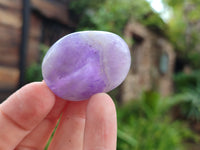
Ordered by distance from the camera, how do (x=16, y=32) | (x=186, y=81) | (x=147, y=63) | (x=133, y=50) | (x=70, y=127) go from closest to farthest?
(x=70, y=127) → (x=16, y=32) → (x=133, y=50) → (x=147, y=63) → (x=186, y=81)

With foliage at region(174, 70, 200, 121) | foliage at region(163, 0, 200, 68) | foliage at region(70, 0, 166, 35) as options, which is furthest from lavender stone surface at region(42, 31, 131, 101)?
foliage at region(163, 0, 200, 68)

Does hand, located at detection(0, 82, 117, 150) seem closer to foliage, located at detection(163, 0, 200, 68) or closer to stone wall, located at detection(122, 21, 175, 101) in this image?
stone wall, located at detection(122, 21, 175, 101)

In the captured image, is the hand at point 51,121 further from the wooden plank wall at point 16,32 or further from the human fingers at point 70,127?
the wooden plank wall at point 16,32

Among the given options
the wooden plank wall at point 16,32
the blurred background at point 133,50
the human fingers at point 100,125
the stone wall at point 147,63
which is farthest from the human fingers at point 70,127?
the stone wall at point 147,63

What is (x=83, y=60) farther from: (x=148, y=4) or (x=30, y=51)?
(x=148, y=4)

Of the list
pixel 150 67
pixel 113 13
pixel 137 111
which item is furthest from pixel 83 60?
pixel 150 67

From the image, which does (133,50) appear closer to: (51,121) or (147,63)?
(147,63)

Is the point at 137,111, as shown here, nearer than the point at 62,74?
No

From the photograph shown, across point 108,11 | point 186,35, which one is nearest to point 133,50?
point 108,11
